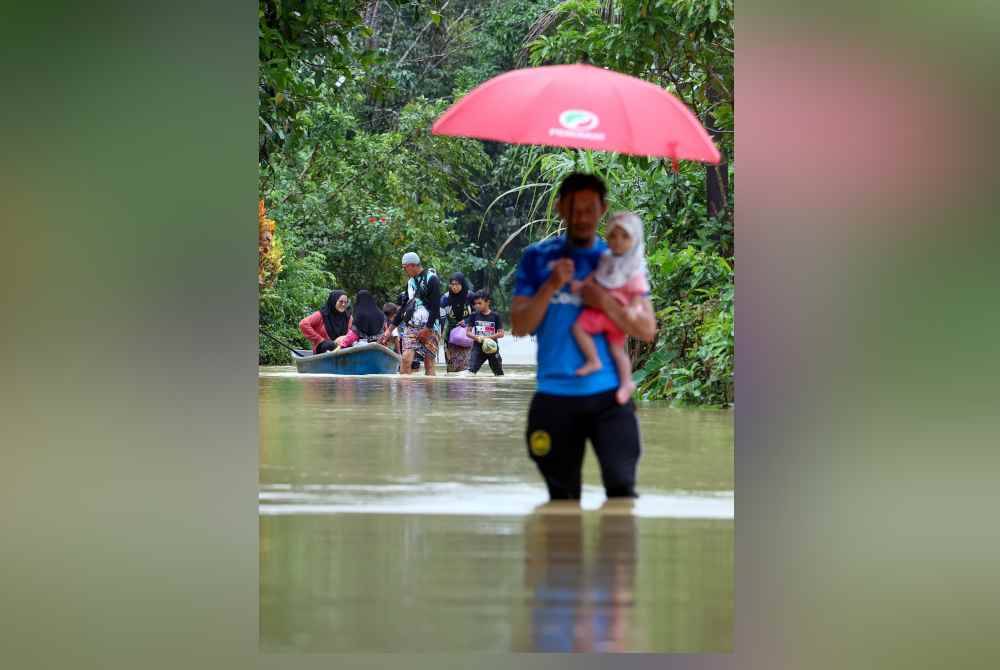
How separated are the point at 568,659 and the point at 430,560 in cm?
71

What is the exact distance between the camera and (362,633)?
528 centimetres

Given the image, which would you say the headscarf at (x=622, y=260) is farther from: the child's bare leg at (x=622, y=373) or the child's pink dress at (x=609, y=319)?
the child's bare leg at (x=622, y=373)

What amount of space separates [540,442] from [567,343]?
0.44 m

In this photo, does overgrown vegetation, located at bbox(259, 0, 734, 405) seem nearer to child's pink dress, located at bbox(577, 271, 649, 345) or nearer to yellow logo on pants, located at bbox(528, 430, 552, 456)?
child's pink dress, located at bbox(577, 271, 649, 345)

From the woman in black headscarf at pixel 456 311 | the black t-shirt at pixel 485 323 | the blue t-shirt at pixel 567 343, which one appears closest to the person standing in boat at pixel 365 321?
the woman in black headscarf at pixel 456 311

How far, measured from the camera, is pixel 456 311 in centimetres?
590

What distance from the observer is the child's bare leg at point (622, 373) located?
5.39 metres

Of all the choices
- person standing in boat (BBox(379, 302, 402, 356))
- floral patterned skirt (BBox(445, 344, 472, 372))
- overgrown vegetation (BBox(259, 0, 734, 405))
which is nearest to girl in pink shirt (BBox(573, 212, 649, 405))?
overgrown vegetation (BBox(259, 0, 734, 405))

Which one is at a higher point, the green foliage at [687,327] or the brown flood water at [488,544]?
the green foliage at [687,327]

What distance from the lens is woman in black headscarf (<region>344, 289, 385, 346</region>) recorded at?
5902 mm

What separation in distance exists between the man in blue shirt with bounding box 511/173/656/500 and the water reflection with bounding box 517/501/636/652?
0.37 feet

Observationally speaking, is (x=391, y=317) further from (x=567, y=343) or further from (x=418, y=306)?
(x=567, y=343)

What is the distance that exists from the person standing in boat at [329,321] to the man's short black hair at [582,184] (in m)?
1.15
